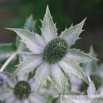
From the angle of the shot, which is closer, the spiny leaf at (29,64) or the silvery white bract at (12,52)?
the spiny leaf at (29,64)

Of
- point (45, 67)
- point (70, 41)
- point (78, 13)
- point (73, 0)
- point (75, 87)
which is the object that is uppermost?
point (73, 0)

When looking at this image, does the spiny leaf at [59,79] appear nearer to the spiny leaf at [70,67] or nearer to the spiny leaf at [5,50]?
the spiny leaf at [70,67]

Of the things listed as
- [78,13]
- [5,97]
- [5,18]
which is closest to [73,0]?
[78,13]

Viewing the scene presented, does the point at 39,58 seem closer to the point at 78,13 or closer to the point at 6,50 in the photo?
the point at 6,50

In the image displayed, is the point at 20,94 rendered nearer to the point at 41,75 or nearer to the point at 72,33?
the point at 41,75

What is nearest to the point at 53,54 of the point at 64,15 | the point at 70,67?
the point at 70,67

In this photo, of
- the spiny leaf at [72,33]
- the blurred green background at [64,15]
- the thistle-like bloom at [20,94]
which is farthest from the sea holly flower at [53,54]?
the blurred green background at [64,15]
